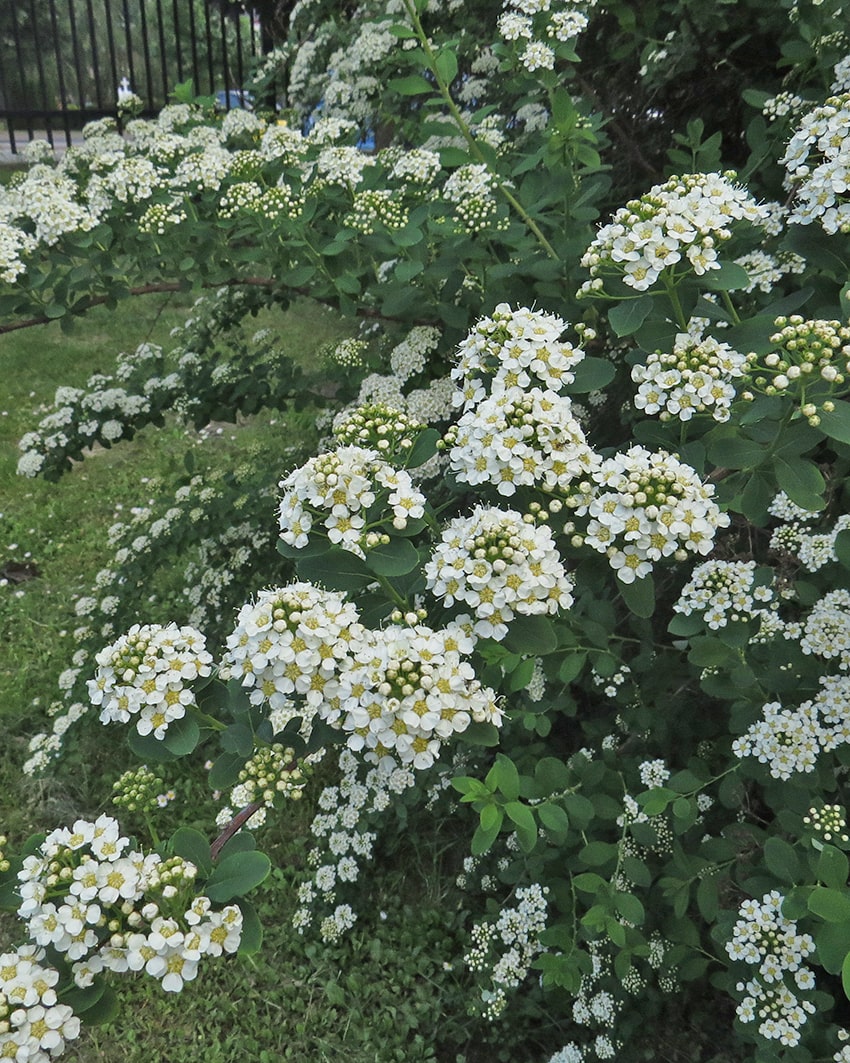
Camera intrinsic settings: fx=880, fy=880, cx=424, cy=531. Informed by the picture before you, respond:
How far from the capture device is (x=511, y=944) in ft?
8.36

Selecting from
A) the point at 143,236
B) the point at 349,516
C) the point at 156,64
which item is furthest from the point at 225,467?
the point at 156,64

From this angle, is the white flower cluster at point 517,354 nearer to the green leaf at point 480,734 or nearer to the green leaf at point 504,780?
the green leaf at point 480,734

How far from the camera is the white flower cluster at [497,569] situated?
134 cm

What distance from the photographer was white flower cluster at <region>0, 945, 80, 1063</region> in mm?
1173

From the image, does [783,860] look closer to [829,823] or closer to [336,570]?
[829,823]

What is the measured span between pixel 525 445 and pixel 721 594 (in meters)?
0.84

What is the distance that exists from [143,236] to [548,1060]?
280 centimetres

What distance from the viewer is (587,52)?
3.52 metres

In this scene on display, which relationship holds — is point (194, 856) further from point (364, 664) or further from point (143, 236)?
point (143, 236)

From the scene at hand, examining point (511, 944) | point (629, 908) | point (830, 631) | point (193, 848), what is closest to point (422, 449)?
point (193, 848)

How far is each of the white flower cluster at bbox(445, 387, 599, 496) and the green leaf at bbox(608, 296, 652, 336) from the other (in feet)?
0.78

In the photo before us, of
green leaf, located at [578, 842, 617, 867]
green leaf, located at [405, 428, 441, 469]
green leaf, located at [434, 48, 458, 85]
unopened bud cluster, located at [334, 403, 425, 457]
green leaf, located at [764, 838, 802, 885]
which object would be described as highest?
green leaf, located at [434, 48, 458, 85]

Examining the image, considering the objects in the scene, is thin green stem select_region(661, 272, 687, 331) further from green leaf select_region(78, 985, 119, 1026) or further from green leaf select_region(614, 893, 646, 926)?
green leaf select_region(78, 985, 119, 1026)

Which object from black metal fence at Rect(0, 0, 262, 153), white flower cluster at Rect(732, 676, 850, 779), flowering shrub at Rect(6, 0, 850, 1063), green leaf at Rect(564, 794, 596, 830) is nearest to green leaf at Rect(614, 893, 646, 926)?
flowering shrub at Rect(6, 0, 850, 1063)
